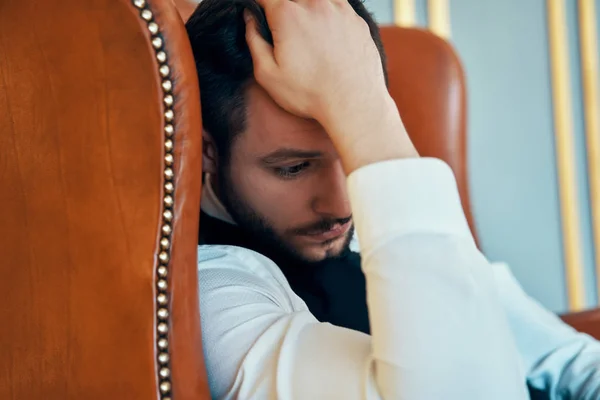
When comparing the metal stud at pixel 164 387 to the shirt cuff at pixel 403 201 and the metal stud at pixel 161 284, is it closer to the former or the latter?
the metal stud at pixel 161 284

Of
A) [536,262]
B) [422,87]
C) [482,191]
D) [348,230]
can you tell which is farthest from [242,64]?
[536,262]

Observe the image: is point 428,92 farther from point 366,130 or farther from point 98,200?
point 98,200

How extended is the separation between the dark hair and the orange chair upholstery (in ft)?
0.76

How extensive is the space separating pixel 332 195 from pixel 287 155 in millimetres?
80

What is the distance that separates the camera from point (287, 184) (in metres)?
0.85

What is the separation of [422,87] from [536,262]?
850mm

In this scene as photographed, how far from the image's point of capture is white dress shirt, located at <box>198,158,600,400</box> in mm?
545

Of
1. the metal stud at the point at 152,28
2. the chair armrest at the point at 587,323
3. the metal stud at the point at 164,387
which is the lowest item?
the chair armrest at the point at 587,323

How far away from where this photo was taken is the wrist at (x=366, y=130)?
0.62 meters

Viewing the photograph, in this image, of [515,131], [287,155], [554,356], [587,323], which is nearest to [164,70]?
[287,155]

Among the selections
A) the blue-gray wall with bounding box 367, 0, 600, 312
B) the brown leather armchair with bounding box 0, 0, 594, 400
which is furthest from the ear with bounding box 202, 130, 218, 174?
the blue-gray wall with bounding box 367, 0, 600, 312

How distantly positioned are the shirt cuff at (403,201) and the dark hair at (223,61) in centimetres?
26

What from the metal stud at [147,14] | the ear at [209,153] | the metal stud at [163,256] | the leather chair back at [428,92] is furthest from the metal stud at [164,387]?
the leather chair back at [428,92]

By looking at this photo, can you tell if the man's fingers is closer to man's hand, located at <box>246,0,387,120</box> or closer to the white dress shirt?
man's hand, located at <box>246,0,387,120</box>
